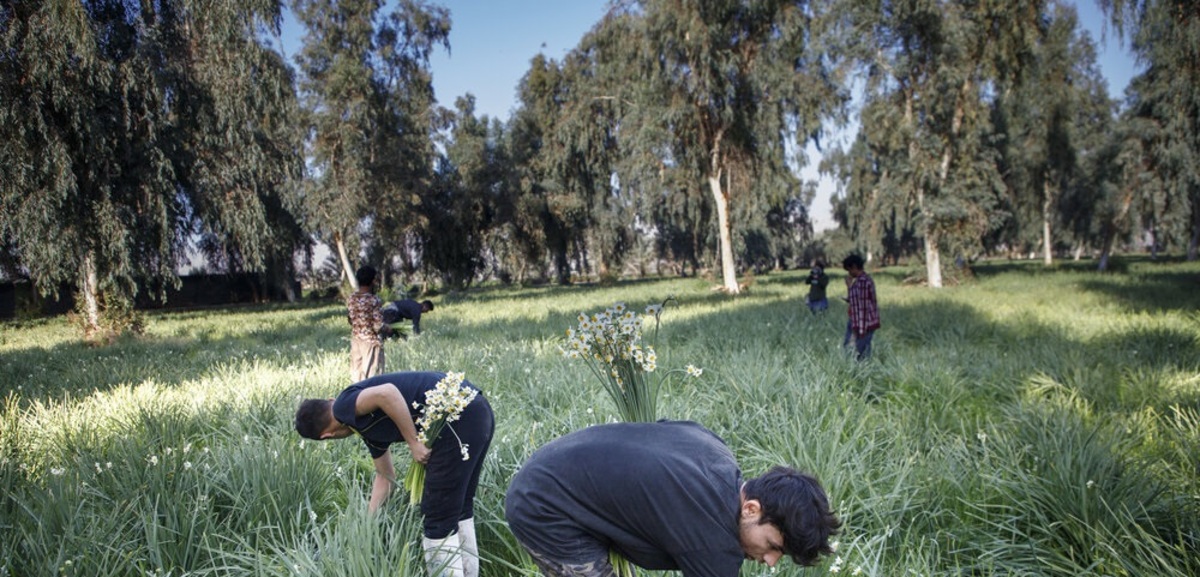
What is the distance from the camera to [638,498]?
6.21 ft

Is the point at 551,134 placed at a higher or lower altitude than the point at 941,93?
higher

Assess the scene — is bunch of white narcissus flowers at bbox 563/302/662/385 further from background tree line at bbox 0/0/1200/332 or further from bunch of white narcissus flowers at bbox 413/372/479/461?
background tree line at bbox 0/0/1200/332

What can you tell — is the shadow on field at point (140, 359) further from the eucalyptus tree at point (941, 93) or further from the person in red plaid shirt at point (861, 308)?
the eucalyptus tree at point (941, 93)

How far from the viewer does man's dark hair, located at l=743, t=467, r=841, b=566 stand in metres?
1.76

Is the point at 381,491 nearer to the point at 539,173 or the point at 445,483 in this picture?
the point at 445,483

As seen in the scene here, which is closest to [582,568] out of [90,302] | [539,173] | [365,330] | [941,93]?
[365,330]

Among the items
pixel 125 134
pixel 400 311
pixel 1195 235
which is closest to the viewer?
pixel 400 311

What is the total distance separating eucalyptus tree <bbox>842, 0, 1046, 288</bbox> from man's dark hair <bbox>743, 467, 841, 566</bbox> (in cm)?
2335

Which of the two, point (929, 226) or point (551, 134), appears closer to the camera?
point (929, 226)

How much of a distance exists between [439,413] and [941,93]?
24069 millimetres

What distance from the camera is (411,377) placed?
300 cm

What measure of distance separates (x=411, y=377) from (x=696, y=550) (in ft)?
5.74

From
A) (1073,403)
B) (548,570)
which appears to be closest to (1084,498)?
(1073,403)

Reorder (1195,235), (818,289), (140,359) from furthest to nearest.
A: (1195,235) → (818,289) → (140,359)
